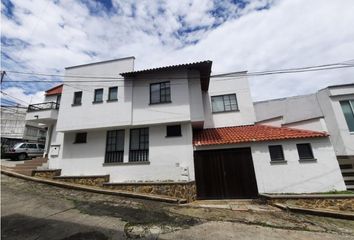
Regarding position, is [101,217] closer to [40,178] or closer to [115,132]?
[115,132]

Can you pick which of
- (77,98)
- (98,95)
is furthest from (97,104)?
(77,98)

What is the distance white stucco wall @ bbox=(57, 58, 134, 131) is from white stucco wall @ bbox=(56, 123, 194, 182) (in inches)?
38.5

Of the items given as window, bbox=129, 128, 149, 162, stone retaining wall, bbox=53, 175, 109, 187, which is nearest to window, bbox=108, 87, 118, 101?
window, bbox=129, 128, 149, 162

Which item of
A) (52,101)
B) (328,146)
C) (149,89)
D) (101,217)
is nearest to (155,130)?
(149,89)

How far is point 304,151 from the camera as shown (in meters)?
9.88

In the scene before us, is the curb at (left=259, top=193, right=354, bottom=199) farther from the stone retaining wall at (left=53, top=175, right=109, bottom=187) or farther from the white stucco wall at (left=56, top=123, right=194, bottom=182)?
the stone retaining wall at (left=53, top=175, right=109, bottom=187)

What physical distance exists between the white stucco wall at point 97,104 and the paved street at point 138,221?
4657 millimetres

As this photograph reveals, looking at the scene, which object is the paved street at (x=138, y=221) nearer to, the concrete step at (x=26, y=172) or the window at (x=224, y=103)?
the concrete step at (x=26, y=172)

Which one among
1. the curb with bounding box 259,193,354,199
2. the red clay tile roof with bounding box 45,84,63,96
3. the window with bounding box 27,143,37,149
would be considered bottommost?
the curb with bounding box 259,193,354,199

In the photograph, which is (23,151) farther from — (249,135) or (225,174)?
(249,135)

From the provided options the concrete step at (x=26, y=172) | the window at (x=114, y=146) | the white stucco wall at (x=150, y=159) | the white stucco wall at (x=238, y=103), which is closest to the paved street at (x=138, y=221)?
the white stucco wall at (x=150, y=159)

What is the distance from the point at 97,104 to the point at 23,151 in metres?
13.5

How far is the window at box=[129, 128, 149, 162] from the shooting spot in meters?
11.1

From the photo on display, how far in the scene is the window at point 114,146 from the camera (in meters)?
11.4
